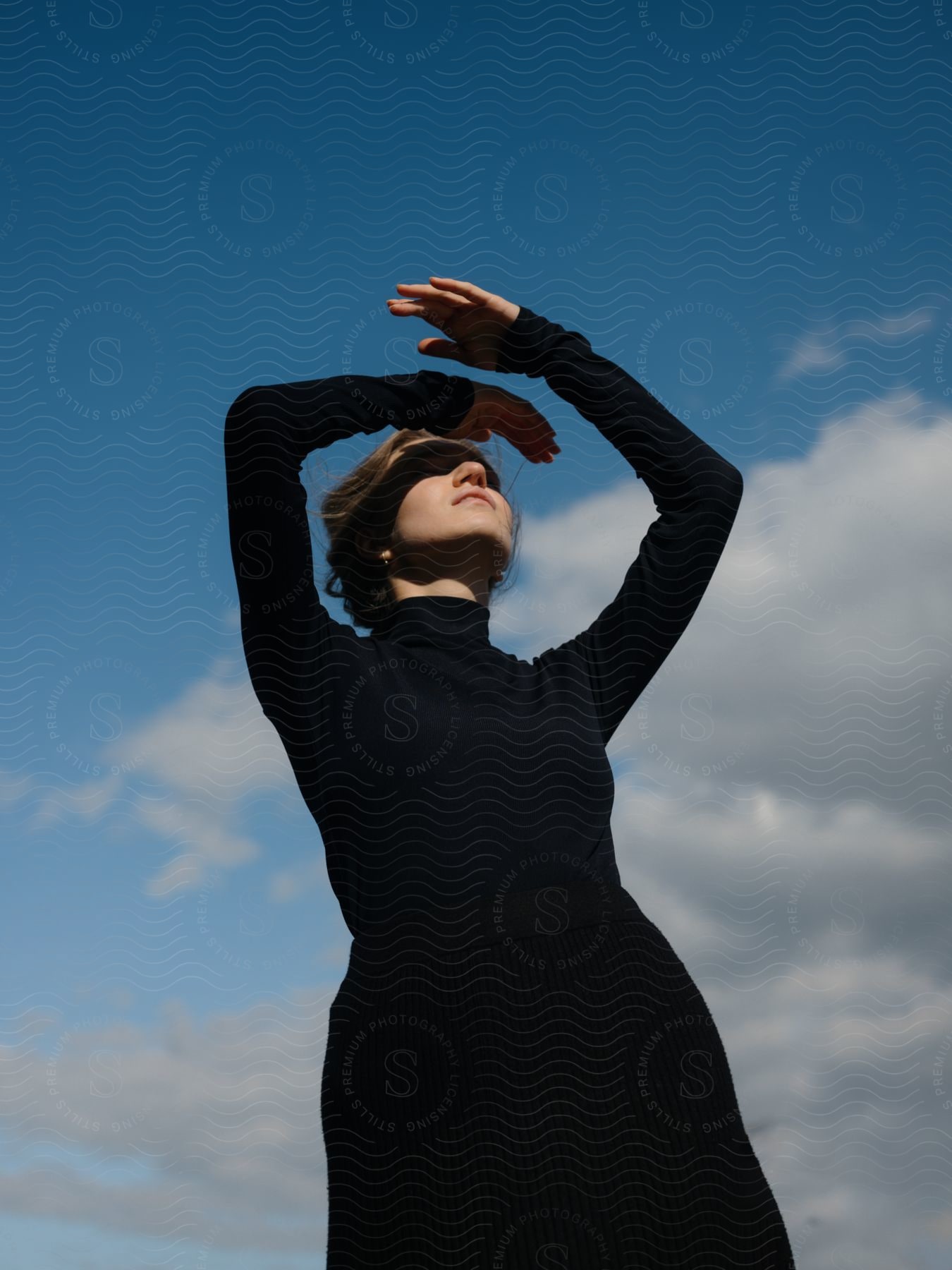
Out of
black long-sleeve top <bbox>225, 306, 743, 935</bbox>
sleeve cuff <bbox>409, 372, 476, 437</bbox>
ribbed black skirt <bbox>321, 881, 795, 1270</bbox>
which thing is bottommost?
ribbed black skirt <bbox>321, 881, 795, 1270</bbox>

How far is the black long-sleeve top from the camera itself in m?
0.99

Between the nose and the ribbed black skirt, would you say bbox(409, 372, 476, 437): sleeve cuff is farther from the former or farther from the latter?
the ribbed black skirt

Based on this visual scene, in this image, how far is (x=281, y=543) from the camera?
1.10 metres

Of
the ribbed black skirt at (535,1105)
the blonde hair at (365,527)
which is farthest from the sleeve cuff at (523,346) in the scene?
the ribbed black skirt at (535,1105)

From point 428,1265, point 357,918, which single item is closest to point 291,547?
point 357,918

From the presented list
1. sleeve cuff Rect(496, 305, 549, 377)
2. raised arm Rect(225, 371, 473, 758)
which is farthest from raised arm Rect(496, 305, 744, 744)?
raised arm Rect(225, 371, 473, 758)

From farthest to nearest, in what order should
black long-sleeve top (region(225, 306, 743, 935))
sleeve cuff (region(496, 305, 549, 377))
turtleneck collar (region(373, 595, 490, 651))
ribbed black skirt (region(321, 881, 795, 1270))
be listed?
sleeve cuff (region(496, 305, 549, 377))
turtleneck collar (region(373, 595, 490, 651))
black long-sleeve top (region(225, 306, 743, 935))
ribbed black skirt (region(321, 881, 795, 1270))

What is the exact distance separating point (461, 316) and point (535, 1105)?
813 mm

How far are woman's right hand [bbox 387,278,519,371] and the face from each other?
123 mm

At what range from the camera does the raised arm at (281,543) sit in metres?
1.09

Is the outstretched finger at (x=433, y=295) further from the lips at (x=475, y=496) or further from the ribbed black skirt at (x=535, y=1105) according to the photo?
the ribbed black skirt at (x=535, y=1105)

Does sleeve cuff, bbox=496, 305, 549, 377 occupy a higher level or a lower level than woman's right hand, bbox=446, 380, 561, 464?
higher

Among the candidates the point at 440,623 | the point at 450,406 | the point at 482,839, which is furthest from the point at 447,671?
the point at 450,406

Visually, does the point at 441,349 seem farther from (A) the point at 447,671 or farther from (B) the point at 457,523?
(A) the point at 447,671
